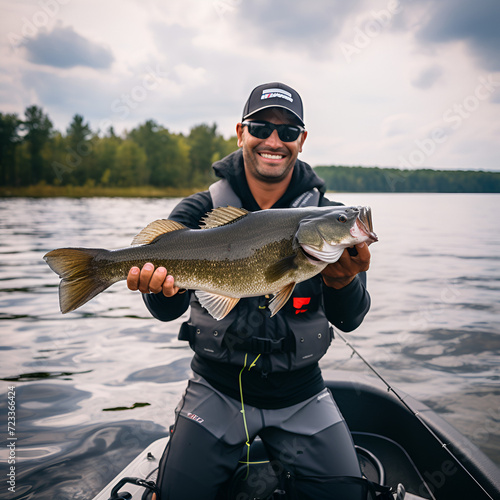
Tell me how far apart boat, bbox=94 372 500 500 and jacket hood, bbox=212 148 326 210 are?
2024mm

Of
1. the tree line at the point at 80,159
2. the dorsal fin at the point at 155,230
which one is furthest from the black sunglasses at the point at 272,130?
the tree line at the point at 80,159

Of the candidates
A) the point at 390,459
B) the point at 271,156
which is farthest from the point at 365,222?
the point at 390,459

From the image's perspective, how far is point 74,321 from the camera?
855 cm

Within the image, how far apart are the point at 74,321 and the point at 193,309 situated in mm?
5693

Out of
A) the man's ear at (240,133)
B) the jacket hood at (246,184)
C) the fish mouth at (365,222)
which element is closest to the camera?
the fish mouth at (365,222)

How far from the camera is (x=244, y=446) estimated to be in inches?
140

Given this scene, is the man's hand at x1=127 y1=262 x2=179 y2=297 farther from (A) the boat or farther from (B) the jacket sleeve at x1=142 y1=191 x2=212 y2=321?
(A) the boat

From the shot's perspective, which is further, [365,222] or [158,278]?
[158,278]

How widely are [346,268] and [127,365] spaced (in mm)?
4671

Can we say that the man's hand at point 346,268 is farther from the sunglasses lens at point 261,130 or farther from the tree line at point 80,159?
the tree line at point 80,159

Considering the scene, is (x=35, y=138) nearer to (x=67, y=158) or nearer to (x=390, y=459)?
(x=67, y=158)

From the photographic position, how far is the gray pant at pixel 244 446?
3139mm

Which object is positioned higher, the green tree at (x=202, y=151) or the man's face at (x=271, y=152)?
the green tree at (x=202, y=151)

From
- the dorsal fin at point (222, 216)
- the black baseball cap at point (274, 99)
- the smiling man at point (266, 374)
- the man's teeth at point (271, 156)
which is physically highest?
the black baseball cap at point (274, 99)
